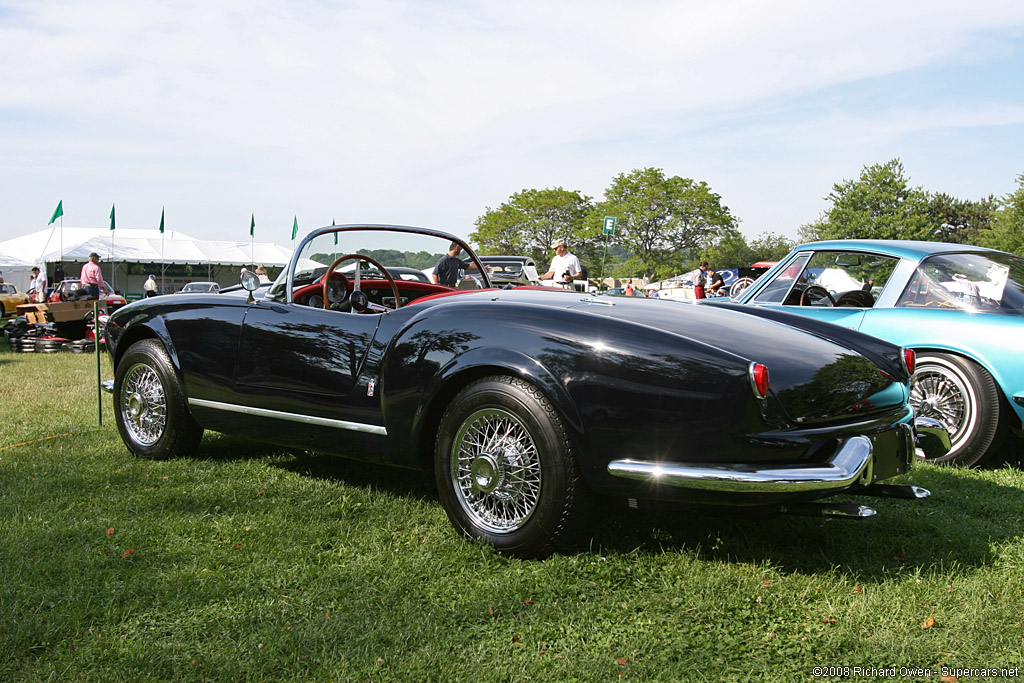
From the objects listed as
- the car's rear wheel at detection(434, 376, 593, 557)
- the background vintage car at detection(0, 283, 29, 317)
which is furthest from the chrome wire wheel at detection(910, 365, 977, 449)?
the background vintage car at detection(0, 283, 29, 317)

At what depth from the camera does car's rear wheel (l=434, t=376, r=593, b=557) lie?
2.97m

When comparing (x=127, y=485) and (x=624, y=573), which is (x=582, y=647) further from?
(x=127, y=485)

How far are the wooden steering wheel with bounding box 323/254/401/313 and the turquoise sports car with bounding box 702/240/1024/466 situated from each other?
1798mm

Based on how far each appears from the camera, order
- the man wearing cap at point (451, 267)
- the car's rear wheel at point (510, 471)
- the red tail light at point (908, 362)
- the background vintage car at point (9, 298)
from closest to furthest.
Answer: the car's rear wheel at point (510, 471), the red tail light at point (908, 362), the man wearing cap at point (451, 267), the background vintage car at point (9, 298)

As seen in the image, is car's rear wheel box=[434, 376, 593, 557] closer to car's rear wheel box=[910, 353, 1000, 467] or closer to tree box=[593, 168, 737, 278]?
car's rear wheel box=[910, 353, 1000, 467]

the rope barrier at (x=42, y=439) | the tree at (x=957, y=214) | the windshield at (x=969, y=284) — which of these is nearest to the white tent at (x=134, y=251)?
the rope barrier at (x=42, y=439)

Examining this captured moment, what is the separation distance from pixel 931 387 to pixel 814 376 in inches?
94.1

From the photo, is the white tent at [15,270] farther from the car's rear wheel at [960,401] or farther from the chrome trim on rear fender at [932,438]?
the chrome trim on rear fender at [932,438]

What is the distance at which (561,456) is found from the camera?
2943 mm

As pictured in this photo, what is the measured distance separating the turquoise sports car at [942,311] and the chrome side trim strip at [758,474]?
162 cm

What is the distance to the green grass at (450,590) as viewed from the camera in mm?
2363

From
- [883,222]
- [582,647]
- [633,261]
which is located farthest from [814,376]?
[883,222]

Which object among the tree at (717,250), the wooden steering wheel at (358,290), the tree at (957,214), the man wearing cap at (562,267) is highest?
the tree at (957,214)

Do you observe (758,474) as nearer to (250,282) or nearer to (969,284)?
(250,282)
